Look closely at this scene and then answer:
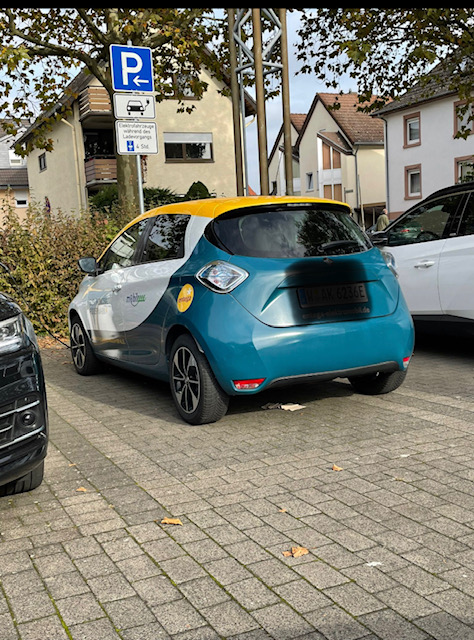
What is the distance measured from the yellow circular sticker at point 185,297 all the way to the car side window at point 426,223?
3.63m

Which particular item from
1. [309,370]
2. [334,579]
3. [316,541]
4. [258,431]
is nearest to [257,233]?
[309,370]

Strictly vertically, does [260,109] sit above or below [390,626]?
above

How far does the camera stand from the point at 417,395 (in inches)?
245

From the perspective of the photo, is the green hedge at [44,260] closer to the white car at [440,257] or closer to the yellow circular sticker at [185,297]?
the white car at [440,257]

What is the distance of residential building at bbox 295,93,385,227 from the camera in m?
53.6

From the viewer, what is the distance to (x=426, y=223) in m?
8.30

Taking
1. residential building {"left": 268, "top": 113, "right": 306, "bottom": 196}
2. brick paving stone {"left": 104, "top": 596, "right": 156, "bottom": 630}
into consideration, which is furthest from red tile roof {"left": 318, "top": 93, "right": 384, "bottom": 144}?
brick paving stone {"left": 104, "top": 596, "right": 156, "bottom": 630}

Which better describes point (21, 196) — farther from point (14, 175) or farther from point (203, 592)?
point (203, 592)

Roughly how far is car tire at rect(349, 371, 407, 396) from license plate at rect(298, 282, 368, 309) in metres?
0.83

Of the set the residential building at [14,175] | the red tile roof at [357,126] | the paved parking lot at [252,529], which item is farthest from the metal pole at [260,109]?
the residential building at [14,175]

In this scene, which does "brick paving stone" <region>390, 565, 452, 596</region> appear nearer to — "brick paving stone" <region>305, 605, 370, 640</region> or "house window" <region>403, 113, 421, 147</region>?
"brick paving stone" <region>305, 605, 370, 640</region>

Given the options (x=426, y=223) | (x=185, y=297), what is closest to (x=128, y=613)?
(x=185, y=297)

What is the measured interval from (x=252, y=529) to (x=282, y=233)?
257 cm

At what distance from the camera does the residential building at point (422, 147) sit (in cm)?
3834
